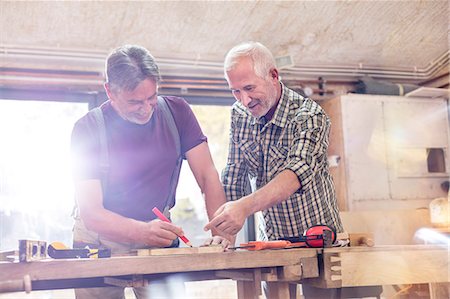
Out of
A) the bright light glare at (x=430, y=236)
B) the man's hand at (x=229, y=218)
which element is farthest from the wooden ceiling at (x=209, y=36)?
the man's hand at (x=229, y=218)

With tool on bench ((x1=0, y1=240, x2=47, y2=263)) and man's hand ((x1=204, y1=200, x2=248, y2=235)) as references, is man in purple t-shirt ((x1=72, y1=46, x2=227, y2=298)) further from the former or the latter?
tool on bench ((x1=0, y1=240, x2=47, y2=263))

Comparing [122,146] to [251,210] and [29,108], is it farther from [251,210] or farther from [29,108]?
[29,108]

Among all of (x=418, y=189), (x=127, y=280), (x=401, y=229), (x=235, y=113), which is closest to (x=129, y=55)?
(x=235, y=113)

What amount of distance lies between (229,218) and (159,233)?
26 cm

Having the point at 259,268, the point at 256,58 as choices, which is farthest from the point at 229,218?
the point at 256,58

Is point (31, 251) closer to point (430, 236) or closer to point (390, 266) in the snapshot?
point (390, 266)

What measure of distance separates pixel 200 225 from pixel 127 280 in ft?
11.5

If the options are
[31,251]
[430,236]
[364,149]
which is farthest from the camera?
[364,149]

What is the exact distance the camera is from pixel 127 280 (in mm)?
1749

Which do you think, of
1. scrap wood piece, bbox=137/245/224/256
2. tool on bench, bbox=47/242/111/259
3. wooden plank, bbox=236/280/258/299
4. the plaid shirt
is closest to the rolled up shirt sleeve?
the plaid shirt

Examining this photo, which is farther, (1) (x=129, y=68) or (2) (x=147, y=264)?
(1) (x=129, y=68)

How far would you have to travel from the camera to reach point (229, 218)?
214cm

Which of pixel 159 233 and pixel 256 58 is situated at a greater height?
pixel 256 58

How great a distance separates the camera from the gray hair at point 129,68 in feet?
7.39
